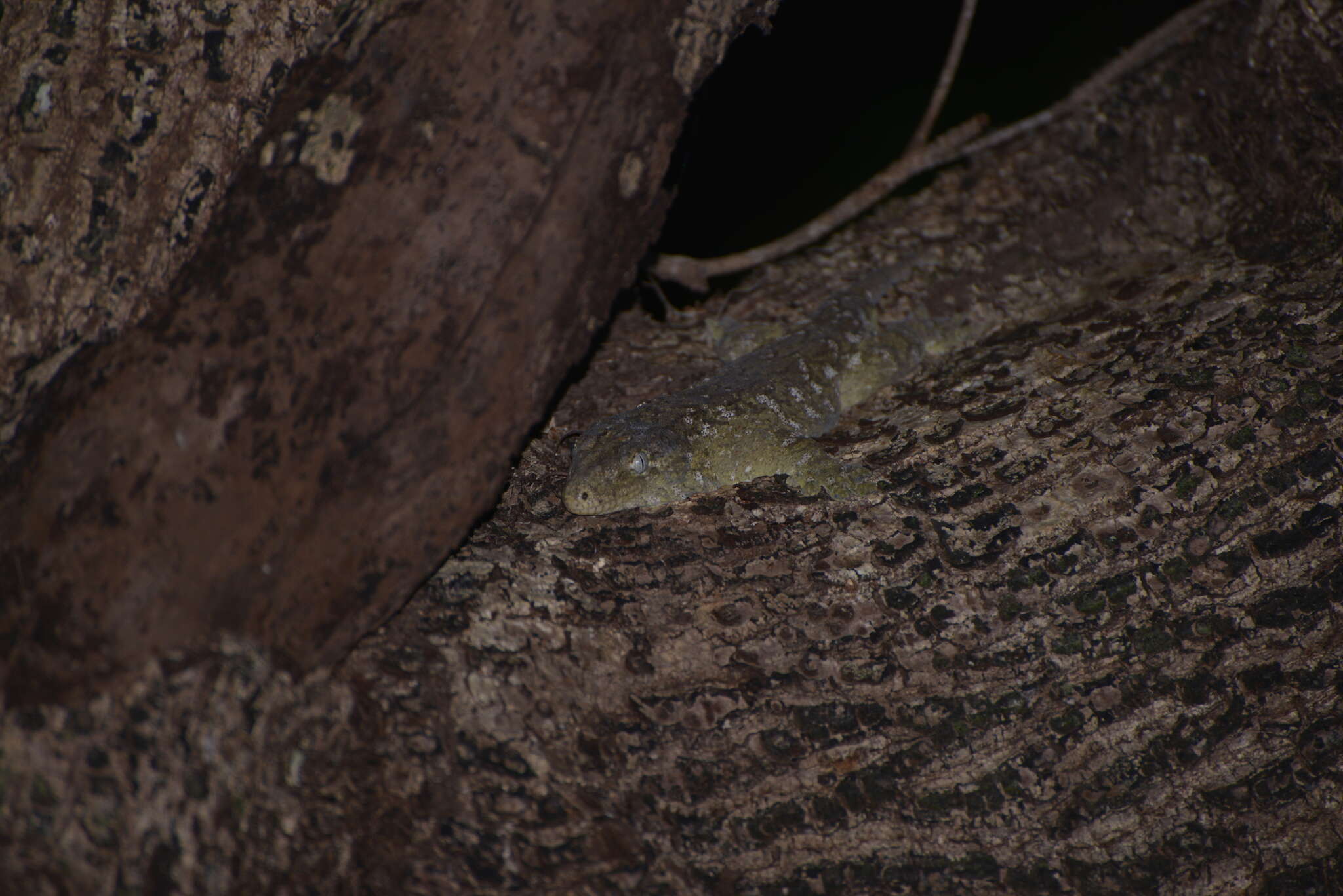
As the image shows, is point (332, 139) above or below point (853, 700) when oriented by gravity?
above

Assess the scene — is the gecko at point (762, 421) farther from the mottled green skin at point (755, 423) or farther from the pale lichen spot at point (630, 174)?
the pale lichen spot at point (630, 174)

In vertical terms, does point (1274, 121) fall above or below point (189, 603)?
above

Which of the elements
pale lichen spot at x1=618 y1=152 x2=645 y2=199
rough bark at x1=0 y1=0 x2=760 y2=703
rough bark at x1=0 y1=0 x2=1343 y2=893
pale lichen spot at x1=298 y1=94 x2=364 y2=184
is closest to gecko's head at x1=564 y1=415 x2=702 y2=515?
rough bark at x1=0 y1=0 x2=1343 y2=893

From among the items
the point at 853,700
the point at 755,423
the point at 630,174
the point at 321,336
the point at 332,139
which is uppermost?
the point at 332,139

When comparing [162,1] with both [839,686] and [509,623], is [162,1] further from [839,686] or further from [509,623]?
[839,686]

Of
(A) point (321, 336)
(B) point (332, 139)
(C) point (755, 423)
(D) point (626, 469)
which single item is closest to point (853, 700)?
(D) point (626, 469)

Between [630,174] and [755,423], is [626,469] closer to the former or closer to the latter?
[755,423]

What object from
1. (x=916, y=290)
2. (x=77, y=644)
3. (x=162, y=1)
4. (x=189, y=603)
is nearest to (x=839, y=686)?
(x=189, y=603)
